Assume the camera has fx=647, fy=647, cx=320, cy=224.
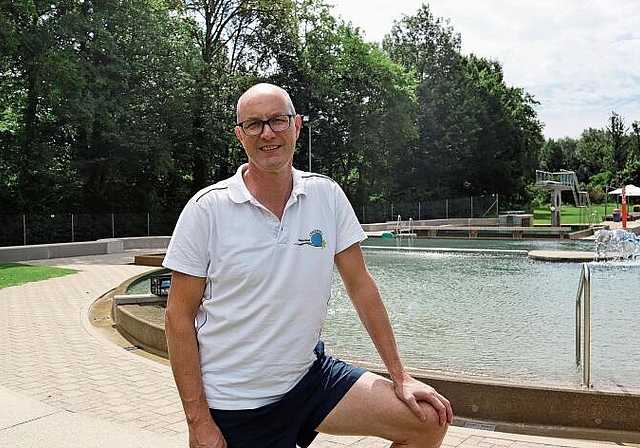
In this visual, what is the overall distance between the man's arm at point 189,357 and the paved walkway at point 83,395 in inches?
74.4

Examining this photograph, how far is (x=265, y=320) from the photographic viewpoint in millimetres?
2223

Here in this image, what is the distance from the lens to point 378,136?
4447cm

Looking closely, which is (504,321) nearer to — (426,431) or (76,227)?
(426,431)

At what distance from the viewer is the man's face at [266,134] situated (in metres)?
2.35

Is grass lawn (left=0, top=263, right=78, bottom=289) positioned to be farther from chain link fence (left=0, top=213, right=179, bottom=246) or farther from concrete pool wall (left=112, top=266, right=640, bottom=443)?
concrete pool wall (left=112, top=266, right=640, bottom=443)

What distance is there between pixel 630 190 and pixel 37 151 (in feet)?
117

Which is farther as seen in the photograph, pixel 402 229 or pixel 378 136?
pixel 378 136

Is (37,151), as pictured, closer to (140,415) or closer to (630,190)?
(140,415)

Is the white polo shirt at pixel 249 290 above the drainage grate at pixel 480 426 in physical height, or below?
above

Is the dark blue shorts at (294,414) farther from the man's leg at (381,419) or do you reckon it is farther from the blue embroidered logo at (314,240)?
the blue embroidered logo at (314,240)

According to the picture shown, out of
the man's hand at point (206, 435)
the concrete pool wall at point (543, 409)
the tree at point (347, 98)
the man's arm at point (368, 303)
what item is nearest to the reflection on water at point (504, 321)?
the concrete pool wall at point (543, 409)

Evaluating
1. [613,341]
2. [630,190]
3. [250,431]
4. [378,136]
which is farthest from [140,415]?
[630,190]

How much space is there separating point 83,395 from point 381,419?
399 cm

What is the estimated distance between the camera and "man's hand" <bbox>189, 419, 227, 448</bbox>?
2.19 meters
